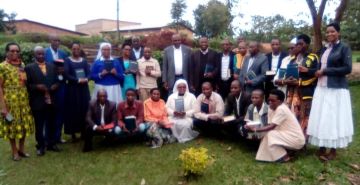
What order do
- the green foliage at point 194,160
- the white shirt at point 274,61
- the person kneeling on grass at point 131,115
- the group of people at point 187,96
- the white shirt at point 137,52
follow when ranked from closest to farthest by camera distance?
1. the green foliage at point 194,160
2. the group of people at point 187,96
3. the person kneeling on grass at point 131,115
4. the white shirt at point 274,61
5. the white shirt at point 137,52

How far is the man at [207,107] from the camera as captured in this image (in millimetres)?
7203

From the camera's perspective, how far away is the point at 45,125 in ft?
21.3

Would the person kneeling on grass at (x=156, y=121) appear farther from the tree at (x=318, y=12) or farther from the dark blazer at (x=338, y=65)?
the tree at (x=318, y=12)

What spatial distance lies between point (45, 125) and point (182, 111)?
2.50 m

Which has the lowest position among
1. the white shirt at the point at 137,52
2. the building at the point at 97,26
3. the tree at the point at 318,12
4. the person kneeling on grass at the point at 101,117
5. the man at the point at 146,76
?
the person kneeling on grass at the point at 101,117

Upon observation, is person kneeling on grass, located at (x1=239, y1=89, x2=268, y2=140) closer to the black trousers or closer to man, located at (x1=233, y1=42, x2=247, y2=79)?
man, located at (x1=233, y1=42, x2=247, y2=79)

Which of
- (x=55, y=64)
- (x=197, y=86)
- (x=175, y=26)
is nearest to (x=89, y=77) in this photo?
(x=55, y=64)

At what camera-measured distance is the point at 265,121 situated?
623 centimetres

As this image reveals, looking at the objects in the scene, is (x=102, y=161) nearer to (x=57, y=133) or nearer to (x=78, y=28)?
(x=57, y=133)

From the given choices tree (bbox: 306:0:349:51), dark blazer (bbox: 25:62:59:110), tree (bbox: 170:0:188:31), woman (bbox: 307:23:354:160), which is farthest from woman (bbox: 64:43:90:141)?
tree (bbox: 170:0:188:31)

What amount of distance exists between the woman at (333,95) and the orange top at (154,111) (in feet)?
9.09

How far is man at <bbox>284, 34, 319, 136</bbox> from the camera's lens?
5.94 meters

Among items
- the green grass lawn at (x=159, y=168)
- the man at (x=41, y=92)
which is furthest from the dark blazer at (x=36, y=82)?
the green grass lawn at (x=159, y=168)

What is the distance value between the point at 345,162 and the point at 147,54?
13.7 feet
